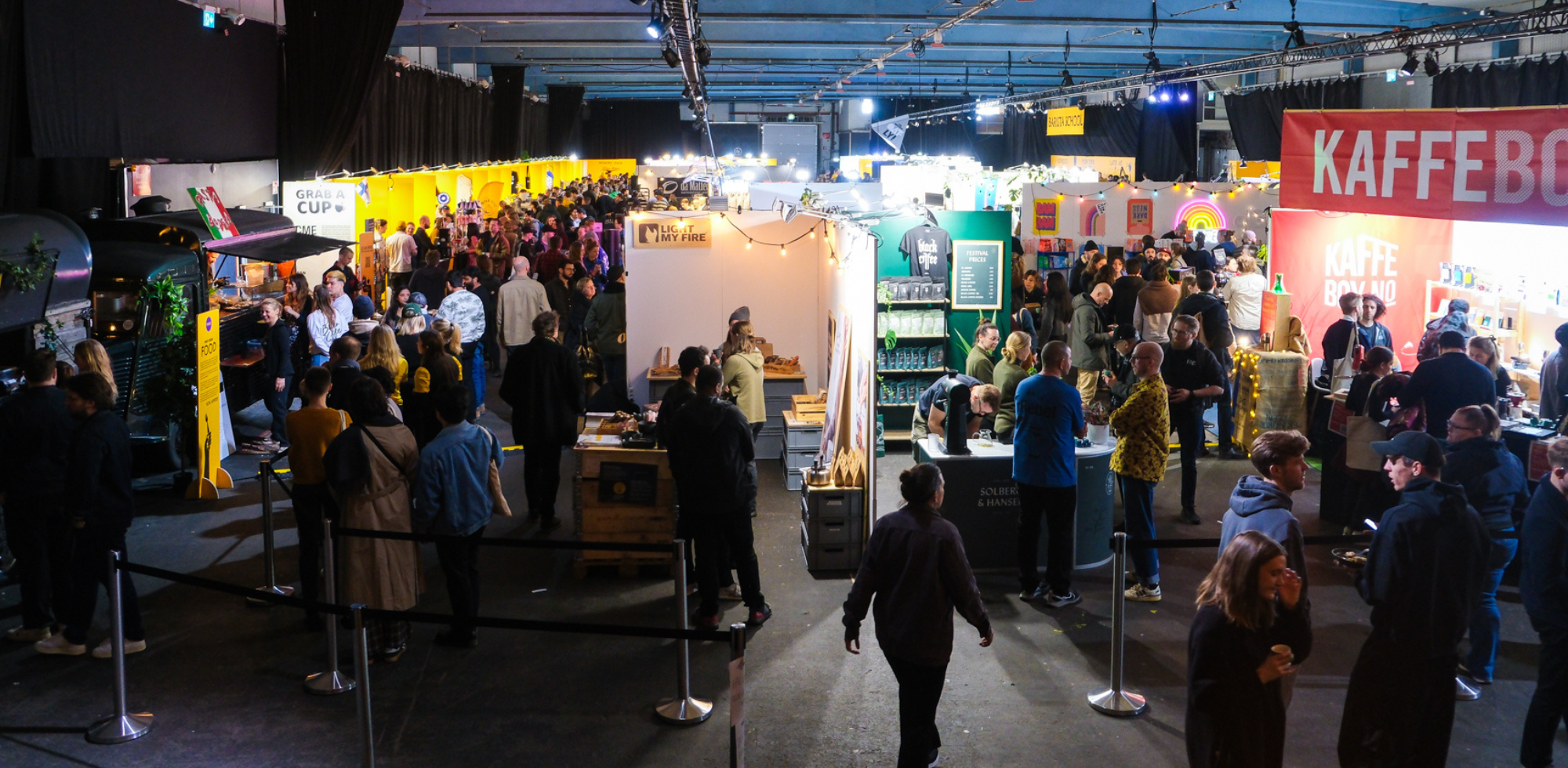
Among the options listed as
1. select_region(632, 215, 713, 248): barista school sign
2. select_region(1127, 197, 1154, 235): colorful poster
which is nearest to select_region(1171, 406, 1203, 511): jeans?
select_region(632, 215, 713, 248): barista school sign

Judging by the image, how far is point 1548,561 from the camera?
431 centimetres

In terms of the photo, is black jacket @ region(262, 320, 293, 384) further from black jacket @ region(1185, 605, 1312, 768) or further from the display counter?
black jacket @ region(1185, 605, 1312, 768)

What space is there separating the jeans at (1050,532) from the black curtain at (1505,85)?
1188 centimetres

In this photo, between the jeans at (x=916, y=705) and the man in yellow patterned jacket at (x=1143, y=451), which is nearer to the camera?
the jeans at (x=916, y=705)

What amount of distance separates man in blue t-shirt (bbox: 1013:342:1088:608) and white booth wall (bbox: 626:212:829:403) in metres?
4.19

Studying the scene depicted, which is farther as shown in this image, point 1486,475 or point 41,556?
point 41,556

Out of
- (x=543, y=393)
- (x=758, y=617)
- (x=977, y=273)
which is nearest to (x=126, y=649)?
(x=543, y=393)

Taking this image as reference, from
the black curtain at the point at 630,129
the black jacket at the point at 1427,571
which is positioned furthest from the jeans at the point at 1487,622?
the black curtain at the point at 630,129

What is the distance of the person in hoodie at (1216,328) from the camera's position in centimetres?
959

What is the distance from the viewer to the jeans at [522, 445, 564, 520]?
7613 millimetres

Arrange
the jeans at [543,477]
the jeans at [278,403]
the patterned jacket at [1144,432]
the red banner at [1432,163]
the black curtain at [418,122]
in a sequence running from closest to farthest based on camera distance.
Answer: the patterned jacket at [1144,432] → the red banner at [1432,163] → the jeans at [543,477] → the jeans at [278,403] → the black curtain at [418,122]

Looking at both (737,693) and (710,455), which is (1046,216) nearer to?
(710,455)

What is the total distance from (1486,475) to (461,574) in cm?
468

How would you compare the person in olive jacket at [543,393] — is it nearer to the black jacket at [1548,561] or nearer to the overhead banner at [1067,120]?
the black jacket at [1548,561]
